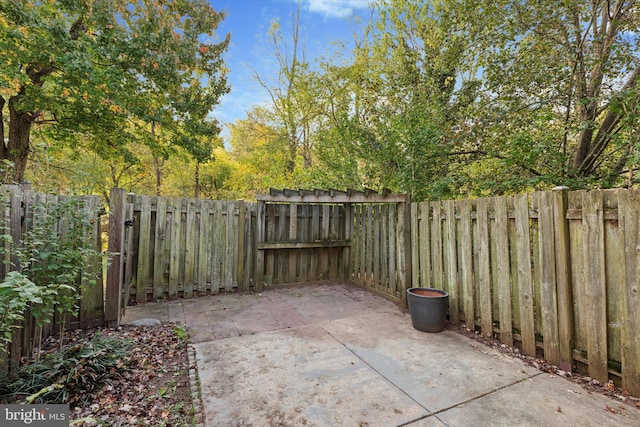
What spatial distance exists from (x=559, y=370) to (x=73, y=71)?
326 inches

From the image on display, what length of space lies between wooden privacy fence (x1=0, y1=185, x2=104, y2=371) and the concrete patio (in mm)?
580

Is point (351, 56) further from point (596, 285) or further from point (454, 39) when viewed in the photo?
point (596, 285)

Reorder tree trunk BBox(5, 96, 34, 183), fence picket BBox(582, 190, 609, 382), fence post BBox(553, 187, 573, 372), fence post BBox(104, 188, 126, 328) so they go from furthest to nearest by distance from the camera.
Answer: tree trunk BBox(5, 96, 34, 183) < fence post BBox(104, 188, 126, 328) < fence post BBox(553, 187, 573, 372) < fence picket BBox(582, 190, 609, 382)

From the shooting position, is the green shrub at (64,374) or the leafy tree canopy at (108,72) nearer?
the green shrub at (64,374)

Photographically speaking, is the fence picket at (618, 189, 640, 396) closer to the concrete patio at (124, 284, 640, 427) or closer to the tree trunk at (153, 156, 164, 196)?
the concrete patio at (124, 284, 640, 427)

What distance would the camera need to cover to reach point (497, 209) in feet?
9.82

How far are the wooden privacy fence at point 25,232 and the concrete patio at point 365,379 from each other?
580 millimetres

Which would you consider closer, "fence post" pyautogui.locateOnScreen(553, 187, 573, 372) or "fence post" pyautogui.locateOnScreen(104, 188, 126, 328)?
"fence post" pyautogui.locateOnScreen(553, 187, 573, 372)

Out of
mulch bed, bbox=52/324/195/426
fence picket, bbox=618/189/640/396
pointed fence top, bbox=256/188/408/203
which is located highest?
pointed fence top, bbox=256/188/408/203

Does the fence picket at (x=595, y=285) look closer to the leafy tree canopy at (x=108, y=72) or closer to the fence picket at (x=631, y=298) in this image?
the fence picket at (x=631, y=298)

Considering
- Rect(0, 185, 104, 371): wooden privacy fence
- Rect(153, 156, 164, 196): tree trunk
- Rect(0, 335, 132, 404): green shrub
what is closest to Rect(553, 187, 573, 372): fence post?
Rect(0, 335, 132, 404): green shrub

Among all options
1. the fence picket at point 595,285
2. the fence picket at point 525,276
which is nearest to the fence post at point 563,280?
the fence picket at point 595,285

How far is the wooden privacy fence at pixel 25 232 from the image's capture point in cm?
204

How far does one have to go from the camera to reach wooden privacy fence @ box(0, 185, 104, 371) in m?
2.04
